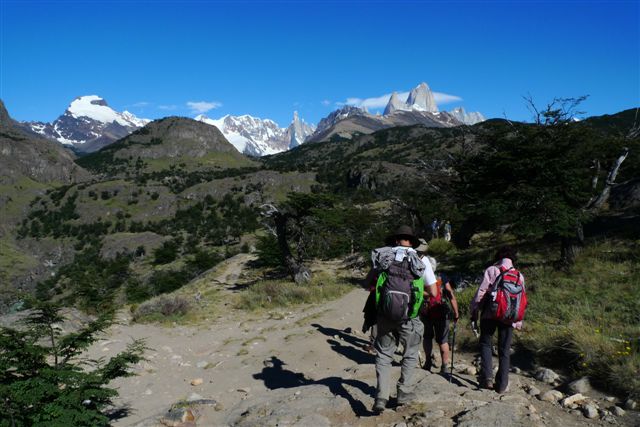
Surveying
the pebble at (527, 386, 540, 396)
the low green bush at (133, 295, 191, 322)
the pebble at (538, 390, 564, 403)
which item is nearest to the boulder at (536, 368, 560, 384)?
the pebble at (527, 386, 540, 396)

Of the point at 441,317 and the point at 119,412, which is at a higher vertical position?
the point at 441,317

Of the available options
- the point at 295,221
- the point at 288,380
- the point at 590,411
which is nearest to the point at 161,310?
the point at 288,380

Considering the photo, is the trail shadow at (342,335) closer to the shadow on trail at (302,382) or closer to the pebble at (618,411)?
the shadow on trail at (302,382)

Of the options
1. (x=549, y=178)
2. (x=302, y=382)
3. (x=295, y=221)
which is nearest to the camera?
(x=302, y=382)

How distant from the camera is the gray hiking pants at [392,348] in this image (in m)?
5.27

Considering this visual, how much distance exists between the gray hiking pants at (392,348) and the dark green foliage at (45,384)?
3.65 meters

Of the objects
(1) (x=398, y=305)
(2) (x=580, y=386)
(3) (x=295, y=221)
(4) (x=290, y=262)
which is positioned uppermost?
(3) (x=295, y=221)

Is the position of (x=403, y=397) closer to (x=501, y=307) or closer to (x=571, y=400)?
(x=501, y=307)

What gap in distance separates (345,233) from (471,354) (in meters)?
14.4

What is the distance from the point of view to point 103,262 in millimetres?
93125

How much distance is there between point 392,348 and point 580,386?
3.08 metres

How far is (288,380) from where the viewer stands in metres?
8.19

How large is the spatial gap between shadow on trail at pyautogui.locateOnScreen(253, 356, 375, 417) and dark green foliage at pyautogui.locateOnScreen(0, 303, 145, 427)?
277cm

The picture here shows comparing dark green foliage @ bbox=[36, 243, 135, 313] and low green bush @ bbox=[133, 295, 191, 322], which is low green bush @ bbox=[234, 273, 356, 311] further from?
dark green foliage @ bbox=[36, 243, 135, 313]
